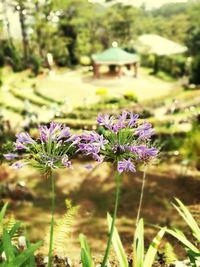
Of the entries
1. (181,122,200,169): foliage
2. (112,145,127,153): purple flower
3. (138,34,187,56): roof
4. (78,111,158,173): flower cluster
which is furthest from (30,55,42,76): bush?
(112,145,127,153): purple flower

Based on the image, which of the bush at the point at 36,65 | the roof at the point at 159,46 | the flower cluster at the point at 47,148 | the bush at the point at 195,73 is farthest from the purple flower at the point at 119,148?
the bush at the point at 36,65

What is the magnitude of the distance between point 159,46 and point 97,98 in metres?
13.4

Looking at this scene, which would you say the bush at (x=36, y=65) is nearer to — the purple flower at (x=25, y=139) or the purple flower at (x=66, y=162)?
the purple flower at (x=25, y=139)

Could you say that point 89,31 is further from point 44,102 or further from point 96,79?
point 44,102

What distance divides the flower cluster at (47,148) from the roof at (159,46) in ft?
116

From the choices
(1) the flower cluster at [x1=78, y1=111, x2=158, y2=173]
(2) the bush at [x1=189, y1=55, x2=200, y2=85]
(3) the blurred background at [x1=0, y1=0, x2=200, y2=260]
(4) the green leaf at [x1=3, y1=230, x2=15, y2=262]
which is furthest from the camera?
(2) the bush at [x1=189, y1=55, x2=200, y2=85]

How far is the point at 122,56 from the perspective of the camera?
33.8 m

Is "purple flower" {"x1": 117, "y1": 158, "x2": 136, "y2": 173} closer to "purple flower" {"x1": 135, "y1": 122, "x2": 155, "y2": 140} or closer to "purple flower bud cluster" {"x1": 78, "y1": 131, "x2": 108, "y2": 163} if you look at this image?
"purple flower bud cluster" {"x1": 78, "y1": 131, "x2": 108, "y2": 163}

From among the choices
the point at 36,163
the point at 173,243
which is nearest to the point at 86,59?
the point at 173,243

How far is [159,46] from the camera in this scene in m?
39.2

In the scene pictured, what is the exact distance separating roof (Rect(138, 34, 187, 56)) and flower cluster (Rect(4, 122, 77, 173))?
35.5 m

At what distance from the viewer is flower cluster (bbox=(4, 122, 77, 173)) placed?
10.7ft

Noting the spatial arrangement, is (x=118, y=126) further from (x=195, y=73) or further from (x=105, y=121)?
(x=195, y=73)

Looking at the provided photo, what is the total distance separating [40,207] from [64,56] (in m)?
33.6
